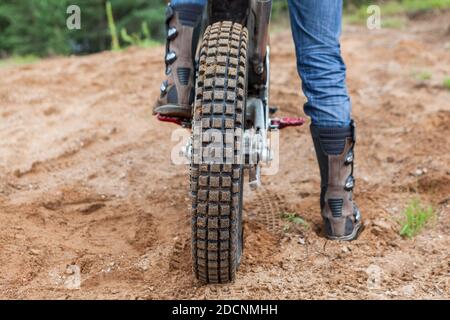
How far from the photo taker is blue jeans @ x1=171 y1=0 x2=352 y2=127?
2.33 metres

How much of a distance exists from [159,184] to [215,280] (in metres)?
1.29

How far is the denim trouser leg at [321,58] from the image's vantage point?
2.33m

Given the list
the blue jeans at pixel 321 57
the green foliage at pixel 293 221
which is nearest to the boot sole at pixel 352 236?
the green foliage at pixel 293 221

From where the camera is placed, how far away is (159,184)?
3.28 metres

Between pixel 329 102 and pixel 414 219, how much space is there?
2.20 feet

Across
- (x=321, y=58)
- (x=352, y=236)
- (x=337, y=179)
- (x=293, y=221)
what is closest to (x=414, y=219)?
(x=352, y=236)

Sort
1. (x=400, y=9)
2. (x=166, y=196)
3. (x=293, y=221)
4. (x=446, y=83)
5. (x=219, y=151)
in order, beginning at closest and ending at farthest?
(x=219, y=151) → (x=293, y=221) → (x=166, y=196) → (x=446, y=83) → (x=400, y=9)

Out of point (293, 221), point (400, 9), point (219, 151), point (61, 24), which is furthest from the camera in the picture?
point (61, 24)

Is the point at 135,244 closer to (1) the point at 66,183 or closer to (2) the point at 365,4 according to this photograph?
(1) the point at 66,183

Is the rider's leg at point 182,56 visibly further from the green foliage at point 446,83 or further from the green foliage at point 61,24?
the green foliage at point 61,24

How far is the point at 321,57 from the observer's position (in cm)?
238

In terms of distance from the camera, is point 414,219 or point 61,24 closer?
point 414,219

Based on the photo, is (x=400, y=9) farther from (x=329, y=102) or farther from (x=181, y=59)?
(x=181, y=59)

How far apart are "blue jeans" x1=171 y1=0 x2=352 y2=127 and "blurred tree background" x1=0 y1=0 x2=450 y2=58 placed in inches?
483
